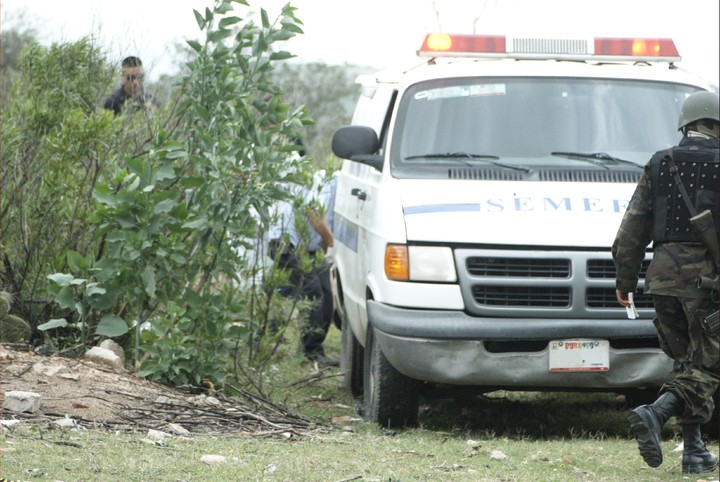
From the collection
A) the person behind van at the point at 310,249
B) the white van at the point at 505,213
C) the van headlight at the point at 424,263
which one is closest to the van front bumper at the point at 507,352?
the white van at the point at 505,213

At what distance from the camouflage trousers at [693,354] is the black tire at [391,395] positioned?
1699mm

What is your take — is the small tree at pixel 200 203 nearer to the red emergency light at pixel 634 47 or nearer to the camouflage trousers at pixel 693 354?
the red emergency light at pixel 634 47

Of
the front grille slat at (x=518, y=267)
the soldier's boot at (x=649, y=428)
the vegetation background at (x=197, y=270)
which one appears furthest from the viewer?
the front grille slat at (x=518, y=267)

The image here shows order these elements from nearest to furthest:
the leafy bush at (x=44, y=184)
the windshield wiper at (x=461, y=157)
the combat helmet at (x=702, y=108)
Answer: the combat helmet at (x=702, y=108), the windshield wiper at (x=461, y=157), the leafy bush at (x=44, y=184)

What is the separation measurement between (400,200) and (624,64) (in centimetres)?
203

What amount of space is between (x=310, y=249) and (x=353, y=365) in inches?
55.3

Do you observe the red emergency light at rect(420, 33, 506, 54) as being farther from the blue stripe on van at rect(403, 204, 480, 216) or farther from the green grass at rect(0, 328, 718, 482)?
the green grass at rect(0, 328, 718, 482)

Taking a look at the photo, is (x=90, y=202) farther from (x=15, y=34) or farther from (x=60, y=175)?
(x=15, y=34)

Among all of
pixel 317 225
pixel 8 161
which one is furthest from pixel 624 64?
pixel 8 161

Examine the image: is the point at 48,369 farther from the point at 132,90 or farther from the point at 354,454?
the point at 132,90

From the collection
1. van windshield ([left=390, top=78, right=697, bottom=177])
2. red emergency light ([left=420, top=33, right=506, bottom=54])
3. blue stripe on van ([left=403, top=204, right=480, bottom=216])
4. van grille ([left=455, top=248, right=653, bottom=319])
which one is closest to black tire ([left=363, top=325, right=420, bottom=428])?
van grille ([left=455, top=248, right=653, bottom=319])

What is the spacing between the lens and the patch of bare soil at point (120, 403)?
6.09m

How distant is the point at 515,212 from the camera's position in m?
6.27

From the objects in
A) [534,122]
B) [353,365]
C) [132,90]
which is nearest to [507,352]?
[534,122]
